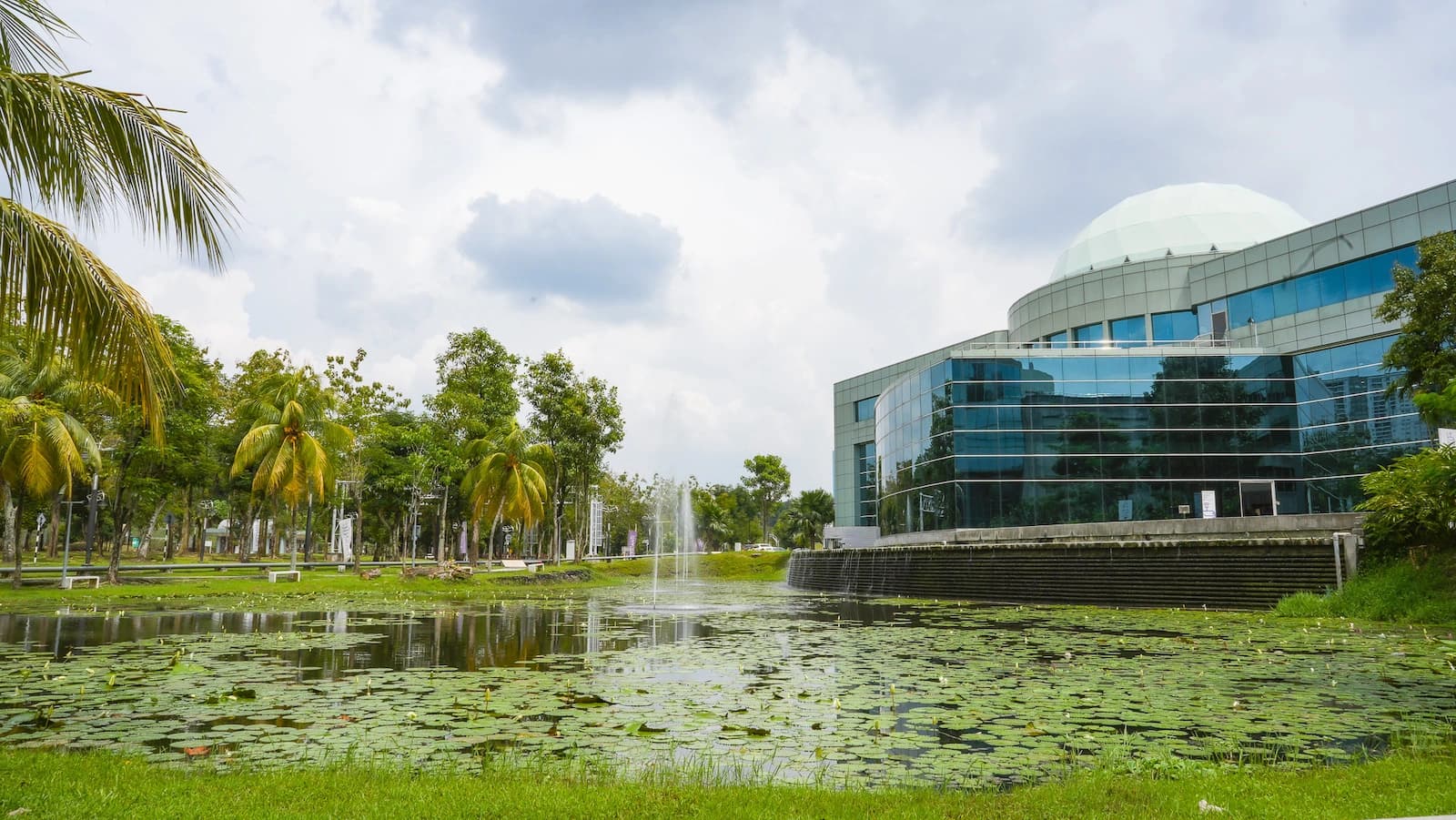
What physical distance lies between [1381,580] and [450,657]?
1896 centimetres

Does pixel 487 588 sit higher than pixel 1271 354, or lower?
lower

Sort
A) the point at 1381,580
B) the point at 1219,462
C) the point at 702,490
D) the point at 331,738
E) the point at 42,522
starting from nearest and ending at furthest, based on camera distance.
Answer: the point at 331,738 < the point at 1381,580 < the point at 1219,462 < the point at 42,522 < the point at 702,490

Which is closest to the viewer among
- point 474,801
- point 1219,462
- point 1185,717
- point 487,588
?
point 474,801

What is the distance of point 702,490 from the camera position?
108 meters

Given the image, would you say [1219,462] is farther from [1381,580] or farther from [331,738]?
[331,738]

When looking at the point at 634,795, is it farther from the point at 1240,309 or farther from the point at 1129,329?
the point at 1129,329

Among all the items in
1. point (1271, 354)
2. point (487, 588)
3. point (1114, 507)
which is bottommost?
point (487, 588)

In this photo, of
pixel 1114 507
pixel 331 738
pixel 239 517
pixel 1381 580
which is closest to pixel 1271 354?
pixel 1114 507

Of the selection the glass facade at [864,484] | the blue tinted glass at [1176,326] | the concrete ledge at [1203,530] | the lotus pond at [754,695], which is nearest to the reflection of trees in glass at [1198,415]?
the blue tinted glass at [1176,326]

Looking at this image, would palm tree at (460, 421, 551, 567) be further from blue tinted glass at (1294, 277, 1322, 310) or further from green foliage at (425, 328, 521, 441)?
blue tinted glass at (1294, 277, 1322, 310)

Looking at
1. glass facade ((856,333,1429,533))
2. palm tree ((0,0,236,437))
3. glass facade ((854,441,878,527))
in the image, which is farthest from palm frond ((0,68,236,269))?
glass facade ((854,441,878,527))

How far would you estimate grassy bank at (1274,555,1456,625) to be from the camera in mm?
17531

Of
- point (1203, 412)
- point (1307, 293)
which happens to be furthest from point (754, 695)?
point (1307, 293)

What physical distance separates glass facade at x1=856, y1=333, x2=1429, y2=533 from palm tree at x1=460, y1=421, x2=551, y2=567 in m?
20.6
